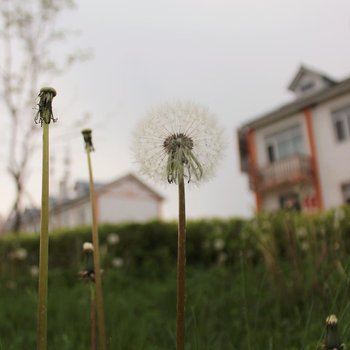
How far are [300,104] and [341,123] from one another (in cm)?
190

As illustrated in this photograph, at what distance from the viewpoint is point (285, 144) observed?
20.1 meters

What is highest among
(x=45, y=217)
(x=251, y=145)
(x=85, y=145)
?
(x=251, y=145)

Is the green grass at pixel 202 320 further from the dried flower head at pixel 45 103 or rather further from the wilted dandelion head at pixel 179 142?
the dried flower head at pixel 45 103

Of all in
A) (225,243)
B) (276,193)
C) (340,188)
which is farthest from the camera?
(276,193)

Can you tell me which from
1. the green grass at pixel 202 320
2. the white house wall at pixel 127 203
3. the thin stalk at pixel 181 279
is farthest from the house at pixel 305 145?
the thin stalk at pixel 181 279

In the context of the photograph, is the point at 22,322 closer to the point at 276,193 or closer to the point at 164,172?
the point at 164,172

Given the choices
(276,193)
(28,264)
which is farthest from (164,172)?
(276,193)

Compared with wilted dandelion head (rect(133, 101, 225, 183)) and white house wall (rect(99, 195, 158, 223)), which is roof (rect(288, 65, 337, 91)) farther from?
wilted dandelion head (rect(133, 101, 225, 183))

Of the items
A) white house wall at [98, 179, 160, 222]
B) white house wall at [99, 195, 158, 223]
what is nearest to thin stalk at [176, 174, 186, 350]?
white house wall at [99, 195, 158, 223]

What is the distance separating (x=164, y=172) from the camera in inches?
31.7

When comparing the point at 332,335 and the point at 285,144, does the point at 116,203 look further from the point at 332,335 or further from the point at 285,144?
the point at 332,335

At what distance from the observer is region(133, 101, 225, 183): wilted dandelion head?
2.60 ft

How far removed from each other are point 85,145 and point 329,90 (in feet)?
60.0

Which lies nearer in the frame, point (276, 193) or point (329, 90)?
point (329, 90)
